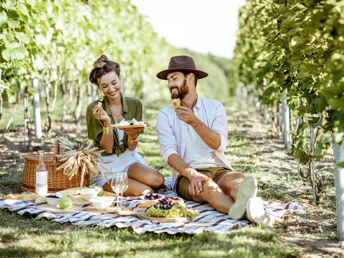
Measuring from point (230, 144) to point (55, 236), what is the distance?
15.7 ft

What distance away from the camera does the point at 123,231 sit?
3102 millimetres

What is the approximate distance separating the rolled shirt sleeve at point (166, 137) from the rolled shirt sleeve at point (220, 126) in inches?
15.2

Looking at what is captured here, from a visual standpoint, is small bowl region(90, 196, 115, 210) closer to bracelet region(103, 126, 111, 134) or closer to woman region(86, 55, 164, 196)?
woman region(86, 55, 164, 196)

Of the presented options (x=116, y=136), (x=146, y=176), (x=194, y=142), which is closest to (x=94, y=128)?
(x=116, y=136)

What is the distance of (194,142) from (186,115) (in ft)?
Answer: 1.32

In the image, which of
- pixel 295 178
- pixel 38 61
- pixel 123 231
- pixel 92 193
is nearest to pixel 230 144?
pixel 295 178

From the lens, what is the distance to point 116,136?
430cm

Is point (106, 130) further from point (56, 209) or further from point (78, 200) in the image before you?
point (56, 209)

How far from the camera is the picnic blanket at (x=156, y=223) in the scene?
309cm

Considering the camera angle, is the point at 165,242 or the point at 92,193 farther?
the point at 92,193

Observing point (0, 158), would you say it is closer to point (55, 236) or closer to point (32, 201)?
point (32, 201)

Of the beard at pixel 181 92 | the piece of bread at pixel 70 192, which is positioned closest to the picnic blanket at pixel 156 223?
the piece of bread at pixel 70 192

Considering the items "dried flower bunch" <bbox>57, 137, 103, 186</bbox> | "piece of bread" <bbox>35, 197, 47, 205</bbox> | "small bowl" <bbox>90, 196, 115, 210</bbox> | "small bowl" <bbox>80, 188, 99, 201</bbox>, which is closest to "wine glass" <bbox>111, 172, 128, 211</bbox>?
"small bowl" <bbox>90, 196, 115, 210</bbox>

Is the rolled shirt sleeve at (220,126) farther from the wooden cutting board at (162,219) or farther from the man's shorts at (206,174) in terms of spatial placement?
the wooden cutting board at (162,219)
